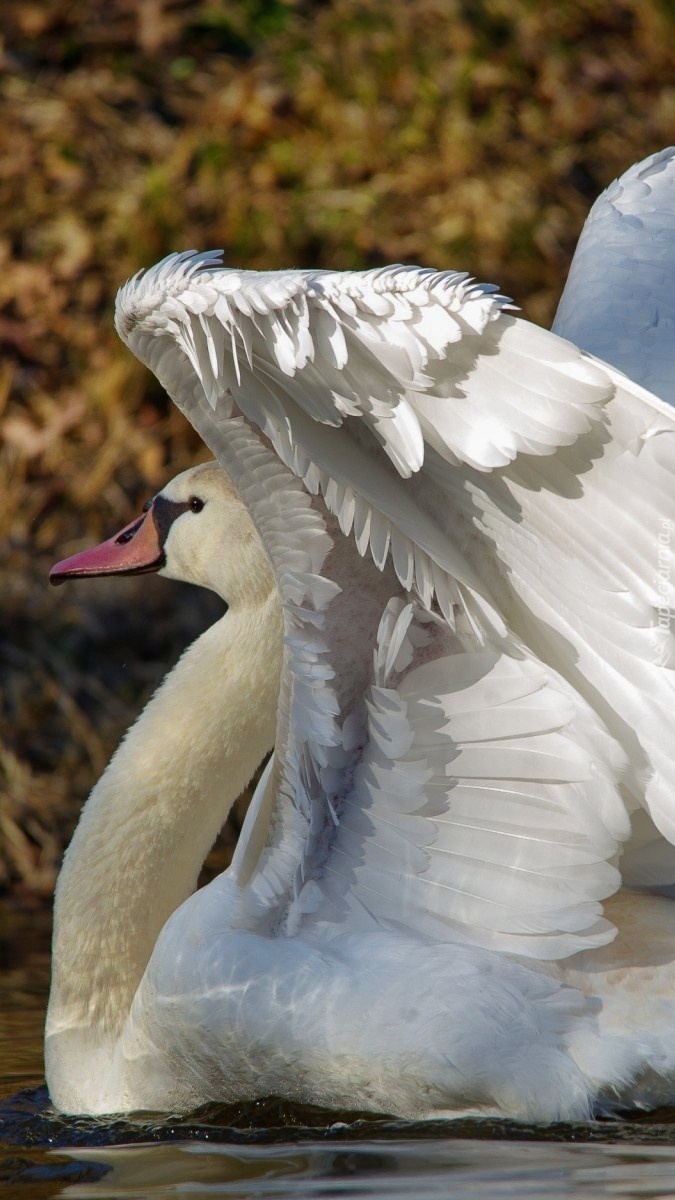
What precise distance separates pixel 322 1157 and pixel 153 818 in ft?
3.23

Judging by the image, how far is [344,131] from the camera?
962cm

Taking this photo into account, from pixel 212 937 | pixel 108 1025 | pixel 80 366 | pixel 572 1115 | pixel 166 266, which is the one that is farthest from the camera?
pixel 80 366

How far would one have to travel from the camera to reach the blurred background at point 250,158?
8.75 metres

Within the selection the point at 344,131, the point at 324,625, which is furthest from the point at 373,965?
the point at 344,131

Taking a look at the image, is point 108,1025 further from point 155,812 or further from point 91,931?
point 155,812

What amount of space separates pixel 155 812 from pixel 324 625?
794 millimetres

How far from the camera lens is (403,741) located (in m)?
3.55

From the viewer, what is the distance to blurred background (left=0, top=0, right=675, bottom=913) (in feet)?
28.7

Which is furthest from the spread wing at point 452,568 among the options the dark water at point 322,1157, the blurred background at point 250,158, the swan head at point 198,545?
the blurred background at point 250,158

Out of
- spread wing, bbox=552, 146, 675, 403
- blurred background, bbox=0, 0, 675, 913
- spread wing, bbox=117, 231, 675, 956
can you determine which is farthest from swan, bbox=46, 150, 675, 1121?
blurred background, bbox=0, 0, 675, 913

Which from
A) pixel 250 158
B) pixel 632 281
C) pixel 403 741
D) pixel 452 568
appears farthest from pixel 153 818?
pixel 250 158

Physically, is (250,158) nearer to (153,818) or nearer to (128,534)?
(128,534)

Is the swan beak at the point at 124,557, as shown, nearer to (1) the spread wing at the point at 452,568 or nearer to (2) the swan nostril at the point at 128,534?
(2) the swan nostril at the point at 128,534

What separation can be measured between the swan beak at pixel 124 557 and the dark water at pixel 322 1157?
123cm
